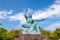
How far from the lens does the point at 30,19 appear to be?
2508 cm

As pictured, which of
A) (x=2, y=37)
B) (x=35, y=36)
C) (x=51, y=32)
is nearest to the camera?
(x=35, y=36)

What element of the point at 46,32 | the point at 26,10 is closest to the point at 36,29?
the point at 26,10

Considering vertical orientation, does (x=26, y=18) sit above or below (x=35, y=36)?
above

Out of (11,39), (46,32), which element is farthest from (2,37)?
(46,32)

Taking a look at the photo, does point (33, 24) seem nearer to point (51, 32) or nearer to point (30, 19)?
point (30, 19)

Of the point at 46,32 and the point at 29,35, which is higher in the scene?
the point at 46,32

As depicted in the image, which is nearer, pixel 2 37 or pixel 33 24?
pixel 33 24

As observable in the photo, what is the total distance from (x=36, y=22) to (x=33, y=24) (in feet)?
1.58

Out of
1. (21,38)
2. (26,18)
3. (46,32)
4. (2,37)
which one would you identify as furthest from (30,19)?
(46,32)

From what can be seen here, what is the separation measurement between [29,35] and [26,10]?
253 centimetres

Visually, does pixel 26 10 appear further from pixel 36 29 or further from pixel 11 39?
pixel 11 39

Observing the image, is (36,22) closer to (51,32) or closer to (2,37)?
(2,37)

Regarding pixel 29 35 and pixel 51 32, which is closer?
pixel 29 35

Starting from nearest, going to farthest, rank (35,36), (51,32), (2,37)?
(35,36)
(2,37)
(51,32)
